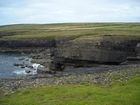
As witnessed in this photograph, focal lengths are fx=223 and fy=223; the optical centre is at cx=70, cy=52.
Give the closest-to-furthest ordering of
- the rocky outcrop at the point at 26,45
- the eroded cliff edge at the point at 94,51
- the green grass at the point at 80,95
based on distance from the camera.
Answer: the green grass at the point at 80,95, the eroded cliff edge at the point at 94,51, the rocky outcrop at the point at 26,45

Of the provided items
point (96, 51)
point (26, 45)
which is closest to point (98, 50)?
point (96, 51)

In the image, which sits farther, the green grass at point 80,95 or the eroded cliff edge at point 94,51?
the eroded cliff edge at point 94,51

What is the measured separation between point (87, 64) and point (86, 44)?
7.11 metres

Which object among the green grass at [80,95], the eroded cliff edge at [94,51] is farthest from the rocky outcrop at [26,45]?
the green grass at [80,95]

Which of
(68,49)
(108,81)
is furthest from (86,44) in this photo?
(108,81)

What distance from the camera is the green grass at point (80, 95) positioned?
84.5ft

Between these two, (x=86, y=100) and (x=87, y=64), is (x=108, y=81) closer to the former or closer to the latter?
(x=86, y=100)

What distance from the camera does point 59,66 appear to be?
76.9 metres

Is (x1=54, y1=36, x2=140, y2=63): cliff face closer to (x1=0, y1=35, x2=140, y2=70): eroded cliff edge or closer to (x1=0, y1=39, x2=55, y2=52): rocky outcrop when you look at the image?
(x1=0, y1=35, x2=140, y2=70): eroded cliff edge

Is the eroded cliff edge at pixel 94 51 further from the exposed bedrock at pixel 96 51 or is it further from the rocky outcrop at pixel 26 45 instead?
the rocky outcrop at pixel 26 45

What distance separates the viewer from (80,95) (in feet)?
92.5

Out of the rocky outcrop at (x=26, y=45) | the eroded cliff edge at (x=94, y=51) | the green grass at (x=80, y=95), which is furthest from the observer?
the rocky outcrop at (x=26, y=45)

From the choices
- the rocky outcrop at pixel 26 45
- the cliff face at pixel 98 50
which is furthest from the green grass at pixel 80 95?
the rocky outcrop at pixel 26 45

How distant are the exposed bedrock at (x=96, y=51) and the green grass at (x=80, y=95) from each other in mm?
37077
